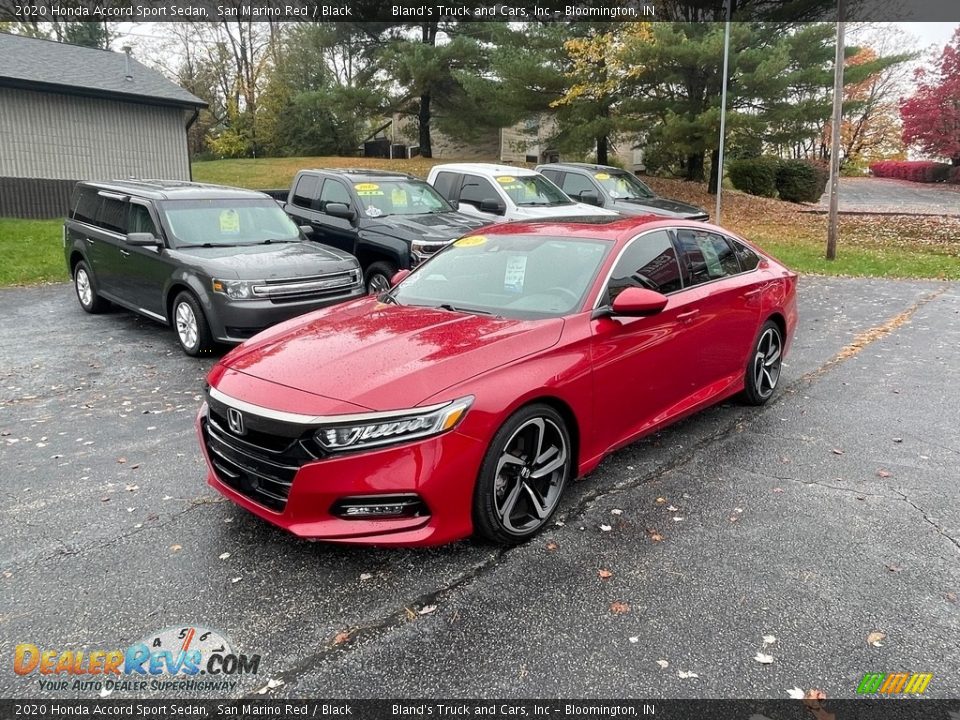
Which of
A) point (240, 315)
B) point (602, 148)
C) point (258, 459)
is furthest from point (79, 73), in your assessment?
point (258, 459)

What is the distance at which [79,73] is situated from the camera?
65.4 feet

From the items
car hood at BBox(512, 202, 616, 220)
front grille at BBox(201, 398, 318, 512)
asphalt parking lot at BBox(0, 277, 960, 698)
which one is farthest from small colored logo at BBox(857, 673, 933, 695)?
car hood at BBox(512, 202, 616, 220)

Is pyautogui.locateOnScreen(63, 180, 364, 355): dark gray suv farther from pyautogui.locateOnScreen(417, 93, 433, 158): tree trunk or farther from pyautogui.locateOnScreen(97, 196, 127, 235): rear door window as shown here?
pyautogui.locateOnScreen(417, 93, 433, 158): tree trunk

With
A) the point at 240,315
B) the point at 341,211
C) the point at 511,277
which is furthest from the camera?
the point at 341,211

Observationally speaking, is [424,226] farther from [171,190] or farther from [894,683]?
[894,683]

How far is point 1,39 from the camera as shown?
67.7ft

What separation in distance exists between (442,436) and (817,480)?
267 cm

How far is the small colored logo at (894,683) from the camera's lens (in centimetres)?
268

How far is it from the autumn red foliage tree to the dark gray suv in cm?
3959

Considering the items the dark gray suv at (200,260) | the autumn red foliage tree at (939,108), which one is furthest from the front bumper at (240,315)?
Result: the autumn red foliage tree at (939,108)

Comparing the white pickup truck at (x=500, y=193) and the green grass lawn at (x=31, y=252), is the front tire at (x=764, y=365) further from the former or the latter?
the green grass lawn at (x=31, y=252)

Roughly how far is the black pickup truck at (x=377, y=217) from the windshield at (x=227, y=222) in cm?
40

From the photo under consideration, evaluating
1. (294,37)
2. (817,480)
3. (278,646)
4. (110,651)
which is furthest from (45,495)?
(294,37)

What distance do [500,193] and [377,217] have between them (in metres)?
2.87
